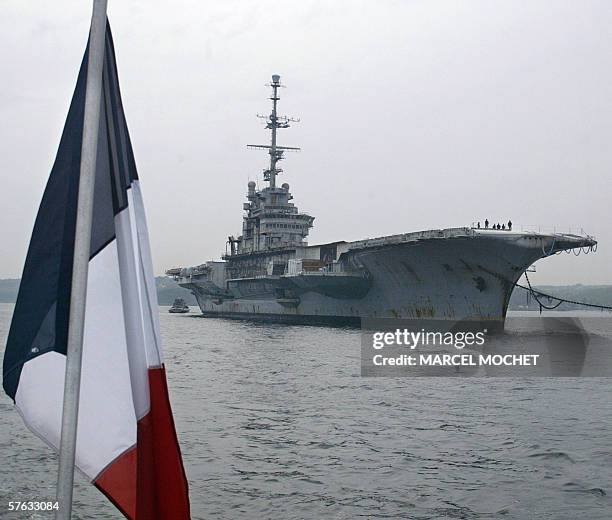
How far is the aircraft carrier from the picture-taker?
33594 millimetres

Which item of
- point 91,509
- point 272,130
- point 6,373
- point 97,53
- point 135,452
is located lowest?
point 91,509

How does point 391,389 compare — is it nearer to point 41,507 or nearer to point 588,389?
point 588,389

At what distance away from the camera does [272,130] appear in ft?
200

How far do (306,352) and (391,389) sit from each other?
31.3 feet

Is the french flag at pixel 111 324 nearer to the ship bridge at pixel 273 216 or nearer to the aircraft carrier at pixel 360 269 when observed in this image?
the aircraft carrier at pixel 360 269

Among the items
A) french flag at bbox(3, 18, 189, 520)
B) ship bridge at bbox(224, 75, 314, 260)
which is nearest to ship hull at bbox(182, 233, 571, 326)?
ship bridge at bbox(224, 75, 314, 260)

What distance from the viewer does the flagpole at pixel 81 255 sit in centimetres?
268

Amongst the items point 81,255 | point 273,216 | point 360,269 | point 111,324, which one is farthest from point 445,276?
point 81,255

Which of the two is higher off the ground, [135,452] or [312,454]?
[135,452]

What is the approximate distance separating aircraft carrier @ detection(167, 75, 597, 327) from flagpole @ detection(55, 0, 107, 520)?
29.8m

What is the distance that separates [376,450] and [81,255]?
8961mm

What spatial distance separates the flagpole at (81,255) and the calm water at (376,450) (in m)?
5.53

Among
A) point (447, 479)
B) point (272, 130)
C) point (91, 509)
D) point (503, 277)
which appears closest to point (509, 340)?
point (503, 277)

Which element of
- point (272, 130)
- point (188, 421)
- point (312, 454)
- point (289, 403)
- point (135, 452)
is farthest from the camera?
point (272, 130)
